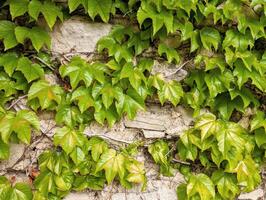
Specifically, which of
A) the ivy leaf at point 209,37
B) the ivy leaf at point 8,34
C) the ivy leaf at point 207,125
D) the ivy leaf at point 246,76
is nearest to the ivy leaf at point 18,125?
the ivy leaf at point 8,34

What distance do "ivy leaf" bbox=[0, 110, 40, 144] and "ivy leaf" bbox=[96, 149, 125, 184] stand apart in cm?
39

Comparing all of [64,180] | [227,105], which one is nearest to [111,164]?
[64,180]

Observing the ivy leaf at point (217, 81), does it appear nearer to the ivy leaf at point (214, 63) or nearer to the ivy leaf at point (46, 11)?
the ivy leaf at point (214, 63)

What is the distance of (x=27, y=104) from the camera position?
1995 mm

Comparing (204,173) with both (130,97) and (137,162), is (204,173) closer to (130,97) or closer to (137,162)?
(137,162)

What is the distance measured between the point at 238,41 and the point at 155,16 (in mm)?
504

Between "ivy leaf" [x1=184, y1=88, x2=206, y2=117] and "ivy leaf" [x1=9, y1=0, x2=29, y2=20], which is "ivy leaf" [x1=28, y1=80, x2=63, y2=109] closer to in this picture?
"ivy leaf" [x1=9, y1=0, x2=29, y2=20]

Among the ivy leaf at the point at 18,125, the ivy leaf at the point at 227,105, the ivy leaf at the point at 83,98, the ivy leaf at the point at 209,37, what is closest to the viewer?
the ivy leaf at the point at 18,125

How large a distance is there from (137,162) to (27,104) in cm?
69

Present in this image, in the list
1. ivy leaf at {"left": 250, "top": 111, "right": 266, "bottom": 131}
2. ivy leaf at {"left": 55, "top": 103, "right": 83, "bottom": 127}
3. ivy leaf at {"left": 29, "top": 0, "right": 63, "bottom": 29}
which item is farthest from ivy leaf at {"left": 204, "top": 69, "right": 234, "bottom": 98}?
ivy leaf at {"left": 29, "top": 0, "right": 63, "bottom": 29}

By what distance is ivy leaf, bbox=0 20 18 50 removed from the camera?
1869 millimetres

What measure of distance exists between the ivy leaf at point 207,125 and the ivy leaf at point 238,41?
0.42 m

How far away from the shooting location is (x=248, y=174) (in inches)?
84.9

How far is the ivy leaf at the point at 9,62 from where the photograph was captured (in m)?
1.89
